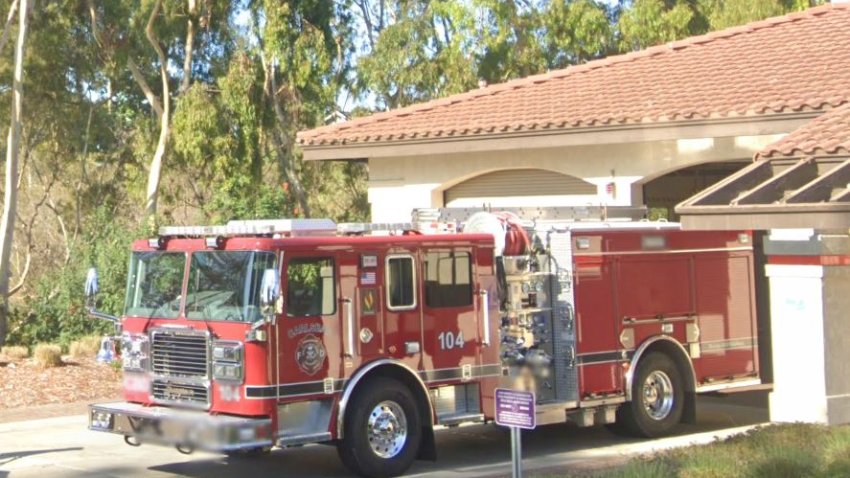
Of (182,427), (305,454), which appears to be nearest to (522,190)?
(305,454)

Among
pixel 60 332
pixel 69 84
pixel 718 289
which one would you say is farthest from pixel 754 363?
pixel 69 84

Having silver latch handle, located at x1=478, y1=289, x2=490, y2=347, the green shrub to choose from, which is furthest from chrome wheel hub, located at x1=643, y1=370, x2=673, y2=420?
the green shrub

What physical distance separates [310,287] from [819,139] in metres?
6.09

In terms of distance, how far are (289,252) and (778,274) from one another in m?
5.81

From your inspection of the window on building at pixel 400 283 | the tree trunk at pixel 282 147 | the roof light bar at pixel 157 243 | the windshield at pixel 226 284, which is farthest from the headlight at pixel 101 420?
the tree trunk at pixel 282 147

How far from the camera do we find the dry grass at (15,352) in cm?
2177

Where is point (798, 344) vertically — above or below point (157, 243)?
below

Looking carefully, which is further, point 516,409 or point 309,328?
point 309,328

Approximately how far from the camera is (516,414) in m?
9.30

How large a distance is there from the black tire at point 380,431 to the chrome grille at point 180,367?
4.56 ft

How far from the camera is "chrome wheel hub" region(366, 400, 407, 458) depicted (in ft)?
40.7

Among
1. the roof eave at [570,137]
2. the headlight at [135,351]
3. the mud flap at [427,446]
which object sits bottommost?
the mud flap at [427,446]

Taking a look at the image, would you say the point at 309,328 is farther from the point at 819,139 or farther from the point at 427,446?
the point at 819,139

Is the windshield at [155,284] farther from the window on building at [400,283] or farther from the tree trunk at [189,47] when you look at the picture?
the tree trunk at [189,47]
